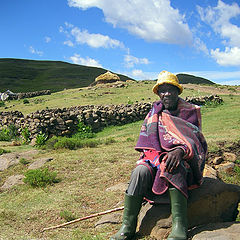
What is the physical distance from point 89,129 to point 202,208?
979 centimetres

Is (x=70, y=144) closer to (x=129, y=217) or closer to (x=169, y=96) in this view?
(x=169, y=96)

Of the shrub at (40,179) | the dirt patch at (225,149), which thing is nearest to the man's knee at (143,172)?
the shrub at (40,179)

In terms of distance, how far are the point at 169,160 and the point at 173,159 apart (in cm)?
4

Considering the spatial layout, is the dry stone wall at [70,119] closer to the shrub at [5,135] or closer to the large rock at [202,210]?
the shrub at [5,135]

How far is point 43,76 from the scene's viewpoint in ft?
267

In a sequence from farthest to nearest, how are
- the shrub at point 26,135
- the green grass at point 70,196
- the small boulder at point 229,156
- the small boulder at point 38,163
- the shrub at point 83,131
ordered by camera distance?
the shrub at point 83,131
the shrub at point 26,135
the small boulder at point 38,163
the small boulder at point 229,156
the green grass at point 70,196

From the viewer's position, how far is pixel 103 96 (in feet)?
77.4

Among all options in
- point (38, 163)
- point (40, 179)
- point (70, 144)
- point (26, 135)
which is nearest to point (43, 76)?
point (26, 135)

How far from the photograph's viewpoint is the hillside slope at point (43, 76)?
67.4 m

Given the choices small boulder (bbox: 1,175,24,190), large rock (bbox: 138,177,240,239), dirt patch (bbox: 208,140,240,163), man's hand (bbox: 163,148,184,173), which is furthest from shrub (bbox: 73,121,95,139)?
man's hand (bbox: 163,148,184,173)

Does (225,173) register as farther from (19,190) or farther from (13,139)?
(13,139)

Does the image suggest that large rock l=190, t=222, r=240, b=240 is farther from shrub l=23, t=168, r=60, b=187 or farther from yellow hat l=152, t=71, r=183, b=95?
shrub l=23, t=168, r=60, b=187

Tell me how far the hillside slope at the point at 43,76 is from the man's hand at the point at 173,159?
203 feet

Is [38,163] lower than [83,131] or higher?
lower
